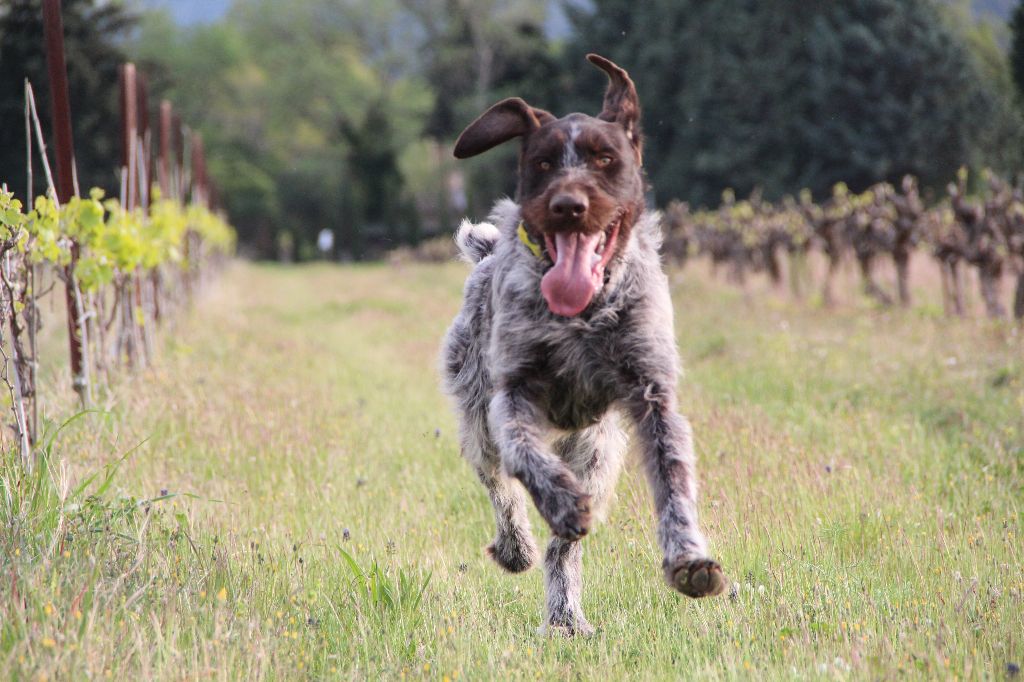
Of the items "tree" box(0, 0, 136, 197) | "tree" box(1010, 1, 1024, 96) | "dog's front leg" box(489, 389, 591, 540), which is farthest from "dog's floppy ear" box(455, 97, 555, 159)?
"tree" box(1010, 1, 1024, 96)

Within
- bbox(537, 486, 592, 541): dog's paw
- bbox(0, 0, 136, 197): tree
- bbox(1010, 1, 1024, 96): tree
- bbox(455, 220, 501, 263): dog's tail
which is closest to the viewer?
bbox(537, 486, 592, 541): dog's paw

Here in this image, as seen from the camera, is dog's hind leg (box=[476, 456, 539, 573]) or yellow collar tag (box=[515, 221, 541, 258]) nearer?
yellow collar tag (box=[515, 221, 541, 258])

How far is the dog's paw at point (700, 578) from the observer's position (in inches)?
132

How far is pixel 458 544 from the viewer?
209 inches

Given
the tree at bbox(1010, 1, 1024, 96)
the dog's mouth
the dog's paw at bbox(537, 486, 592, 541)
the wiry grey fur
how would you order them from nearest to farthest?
the dog's paw at bbox(537, 486, 592, 541) < the wiry grey fur < the dog's mouth < the tree at bbox(1010, 1, 1024, 96)

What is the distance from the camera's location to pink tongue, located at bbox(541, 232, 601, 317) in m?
3.97

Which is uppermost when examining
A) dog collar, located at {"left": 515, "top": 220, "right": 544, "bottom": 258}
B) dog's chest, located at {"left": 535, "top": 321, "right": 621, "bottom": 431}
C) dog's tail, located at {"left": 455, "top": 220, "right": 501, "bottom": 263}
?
dog collar, located at {"left": 515, "top": 220, "right": 544, "bottom": 258}

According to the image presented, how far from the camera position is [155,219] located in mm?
9766

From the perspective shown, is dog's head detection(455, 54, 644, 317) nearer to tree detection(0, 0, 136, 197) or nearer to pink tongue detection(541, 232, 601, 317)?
pink tongue detection(541, 232, 601, 317)

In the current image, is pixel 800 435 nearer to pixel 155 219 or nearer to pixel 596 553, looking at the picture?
pixel 596 553

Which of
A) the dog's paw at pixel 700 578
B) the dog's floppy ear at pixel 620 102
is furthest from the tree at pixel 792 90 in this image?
the dog's paw at pixel 700 578

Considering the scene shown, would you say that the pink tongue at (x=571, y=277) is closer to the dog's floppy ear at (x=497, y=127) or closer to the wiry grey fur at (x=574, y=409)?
the wiry grey fur at (x=574, y=409)

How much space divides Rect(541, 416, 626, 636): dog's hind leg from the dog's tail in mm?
1209

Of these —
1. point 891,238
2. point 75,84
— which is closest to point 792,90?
point 891,238
